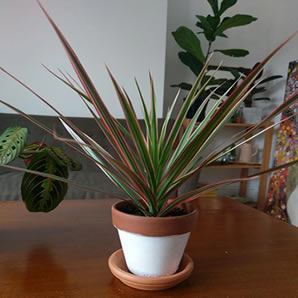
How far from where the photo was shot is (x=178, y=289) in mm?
386

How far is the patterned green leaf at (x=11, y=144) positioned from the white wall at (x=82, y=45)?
6.07 feet

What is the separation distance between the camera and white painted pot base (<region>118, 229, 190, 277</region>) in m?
0.36

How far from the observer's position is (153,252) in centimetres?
36

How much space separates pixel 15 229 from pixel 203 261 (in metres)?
0.43

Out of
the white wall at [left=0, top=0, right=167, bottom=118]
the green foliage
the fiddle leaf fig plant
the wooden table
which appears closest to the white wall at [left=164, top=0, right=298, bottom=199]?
the white wall at [left=0, top=0, right=167, bottom=118]

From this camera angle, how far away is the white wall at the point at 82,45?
203cm

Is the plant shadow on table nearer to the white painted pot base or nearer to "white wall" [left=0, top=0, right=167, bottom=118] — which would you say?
the white painted pot base

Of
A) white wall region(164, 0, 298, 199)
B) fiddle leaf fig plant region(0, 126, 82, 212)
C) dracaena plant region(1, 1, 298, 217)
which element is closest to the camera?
dracaena plant region(1, 1, 298, 217)

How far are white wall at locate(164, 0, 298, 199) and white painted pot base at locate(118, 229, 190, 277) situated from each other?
2.26 meters

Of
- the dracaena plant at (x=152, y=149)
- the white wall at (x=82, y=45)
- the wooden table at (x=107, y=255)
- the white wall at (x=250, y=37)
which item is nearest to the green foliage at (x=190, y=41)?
the white wall at (x=82, y=45)

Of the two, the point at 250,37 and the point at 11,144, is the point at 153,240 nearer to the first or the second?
the point at 11,144

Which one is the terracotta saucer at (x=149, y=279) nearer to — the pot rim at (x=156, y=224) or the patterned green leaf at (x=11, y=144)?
the pot rim at (x=156, y=224)

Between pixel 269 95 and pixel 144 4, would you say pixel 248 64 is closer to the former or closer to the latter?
pixel 269 95

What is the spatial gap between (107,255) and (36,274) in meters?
0.13
